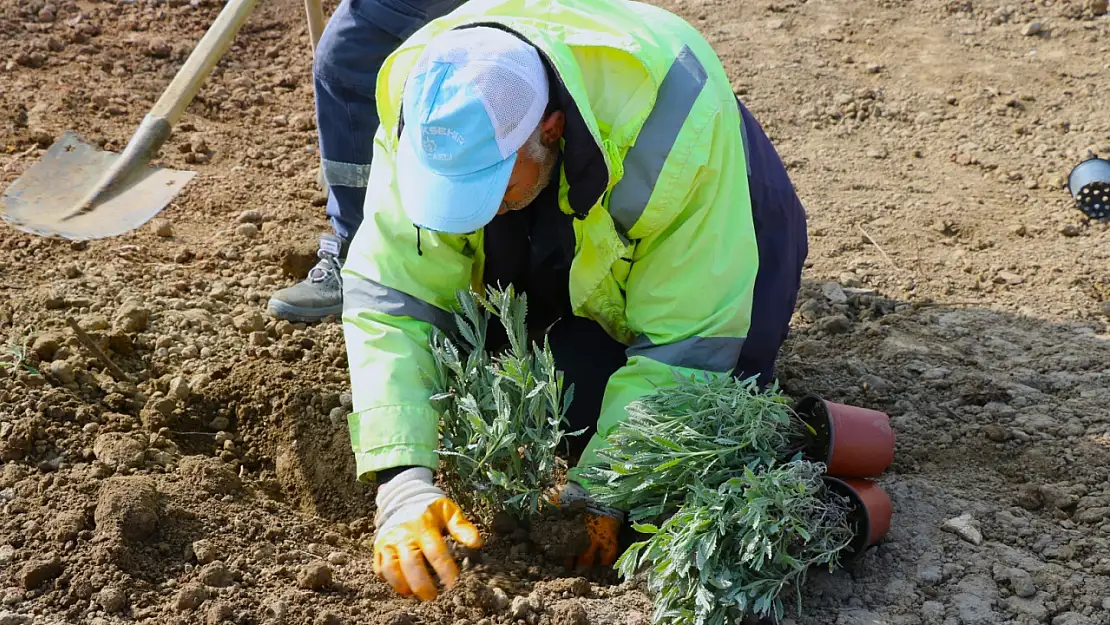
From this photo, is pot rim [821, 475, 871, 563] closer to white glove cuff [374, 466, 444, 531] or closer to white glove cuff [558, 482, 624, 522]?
white glove cuff [558, 482, 624, 522]

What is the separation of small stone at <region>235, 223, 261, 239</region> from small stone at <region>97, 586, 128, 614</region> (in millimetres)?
1802

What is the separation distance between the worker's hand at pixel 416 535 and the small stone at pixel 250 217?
1.87 metres

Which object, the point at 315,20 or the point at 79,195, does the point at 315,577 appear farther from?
the point at 315,20

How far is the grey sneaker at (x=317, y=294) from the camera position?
3.42 metres

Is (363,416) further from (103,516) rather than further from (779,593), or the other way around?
(779,593)

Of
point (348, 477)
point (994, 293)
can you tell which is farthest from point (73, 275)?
point (994, 293)

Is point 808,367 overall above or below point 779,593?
below

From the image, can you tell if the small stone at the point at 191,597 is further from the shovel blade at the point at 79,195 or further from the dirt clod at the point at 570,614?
the shovel blade at the point at 79,195

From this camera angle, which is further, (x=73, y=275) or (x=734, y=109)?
(x=73, y=275)

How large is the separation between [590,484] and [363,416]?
1.80 feet

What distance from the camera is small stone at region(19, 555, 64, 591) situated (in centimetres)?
232

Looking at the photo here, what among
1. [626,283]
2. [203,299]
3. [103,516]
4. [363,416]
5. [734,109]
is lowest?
[203,299]

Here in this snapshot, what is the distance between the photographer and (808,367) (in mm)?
3260

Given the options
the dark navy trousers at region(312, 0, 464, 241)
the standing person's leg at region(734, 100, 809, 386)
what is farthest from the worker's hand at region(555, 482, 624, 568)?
the dark navy trousers at region(312, 0, 464, 241)
